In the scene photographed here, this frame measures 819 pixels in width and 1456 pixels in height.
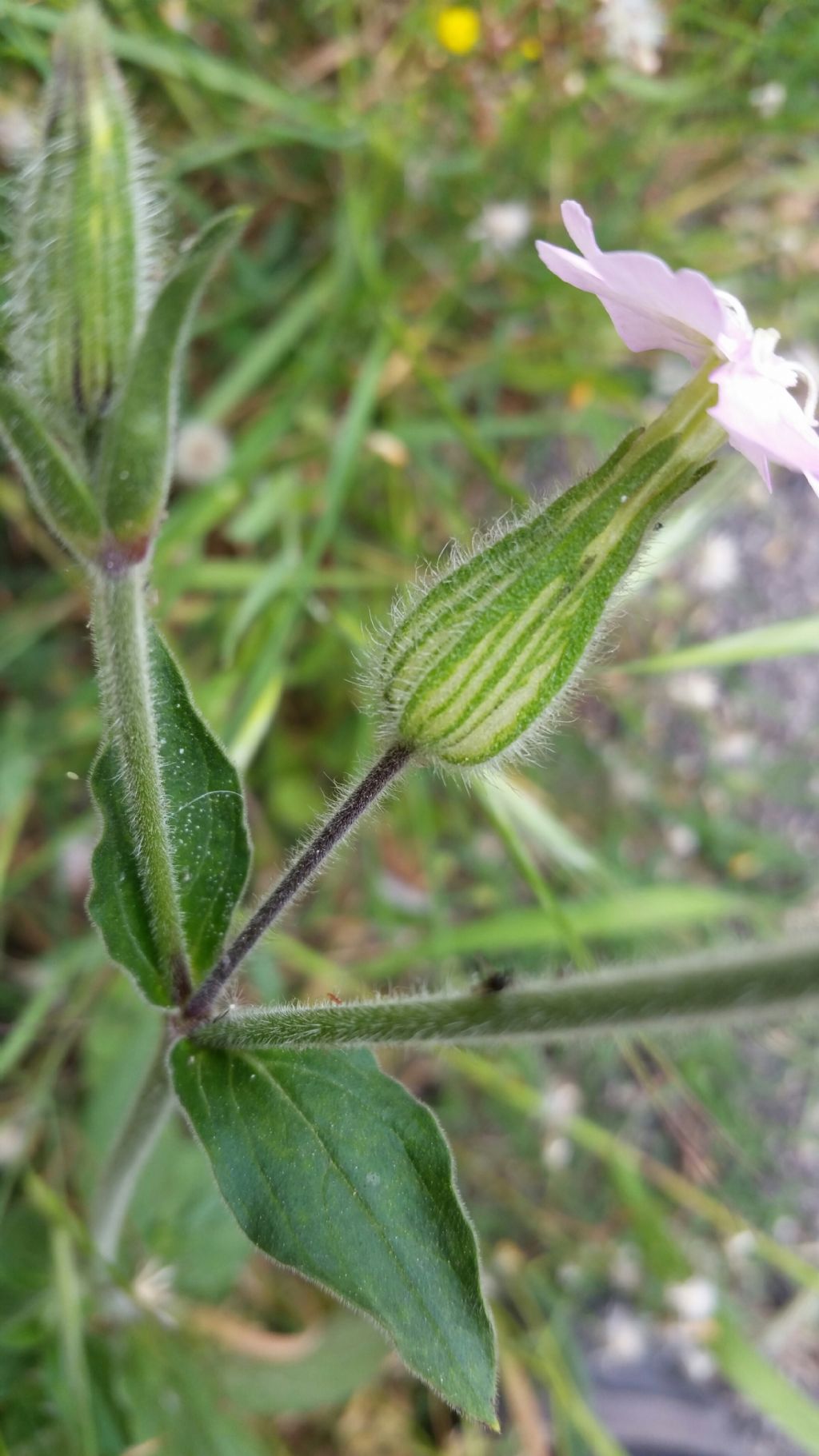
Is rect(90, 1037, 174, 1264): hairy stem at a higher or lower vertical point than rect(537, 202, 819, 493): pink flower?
lower

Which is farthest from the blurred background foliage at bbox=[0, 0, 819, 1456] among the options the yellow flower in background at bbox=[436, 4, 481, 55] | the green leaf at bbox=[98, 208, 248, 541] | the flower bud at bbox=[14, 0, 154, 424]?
the green leaf at bbox=[98, 208, 248, 541]

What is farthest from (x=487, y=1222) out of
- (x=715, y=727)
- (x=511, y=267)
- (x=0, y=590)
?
(x=511, y=267)

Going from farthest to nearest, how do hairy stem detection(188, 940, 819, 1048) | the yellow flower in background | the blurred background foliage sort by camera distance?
1. the yellow flower in background
2. the blurred background foliage
3. hairy stem detection(188, 940, 819, 1048)

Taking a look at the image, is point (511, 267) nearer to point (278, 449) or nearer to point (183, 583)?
point (278, 449)

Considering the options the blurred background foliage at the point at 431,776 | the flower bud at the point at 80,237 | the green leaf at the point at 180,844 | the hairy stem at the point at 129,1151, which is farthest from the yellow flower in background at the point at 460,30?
the hairy stem at the point at 129,1151

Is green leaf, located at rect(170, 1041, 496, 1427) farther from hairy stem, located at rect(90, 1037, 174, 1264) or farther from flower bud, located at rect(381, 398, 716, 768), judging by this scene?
flower bud, located at rect(381, 398, 716, 768)

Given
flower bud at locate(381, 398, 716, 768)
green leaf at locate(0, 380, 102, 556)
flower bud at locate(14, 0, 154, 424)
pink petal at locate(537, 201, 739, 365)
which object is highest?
flower bud at locate(14, 0, 154, 424)

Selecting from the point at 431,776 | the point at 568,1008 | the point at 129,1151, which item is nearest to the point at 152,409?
the point at 568,1008
